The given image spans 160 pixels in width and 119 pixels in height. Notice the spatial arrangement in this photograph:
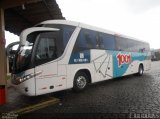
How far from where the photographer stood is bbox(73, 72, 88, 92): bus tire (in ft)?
32.9

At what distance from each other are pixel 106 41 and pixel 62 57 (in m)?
3.88

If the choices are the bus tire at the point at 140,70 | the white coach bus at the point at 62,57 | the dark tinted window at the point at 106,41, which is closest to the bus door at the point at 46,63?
the white coach bus at the point at 62,57

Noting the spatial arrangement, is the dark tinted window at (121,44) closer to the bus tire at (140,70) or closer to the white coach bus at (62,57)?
the white coach bus at (62,57)

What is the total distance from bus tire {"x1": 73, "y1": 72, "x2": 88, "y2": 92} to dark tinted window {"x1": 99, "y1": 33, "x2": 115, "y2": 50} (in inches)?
88.4

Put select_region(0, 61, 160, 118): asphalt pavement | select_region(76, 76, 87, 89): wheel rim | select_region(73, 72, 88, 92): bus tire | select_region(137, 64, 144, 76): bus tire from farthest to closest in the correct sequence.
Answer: select_region(137, 64, 144, 76): bus tire, select_region(76, 76, 87, 89): wheel rim, select_region(73, 72, 88, 92): bus tire, select_region(0, 61, 160, 118): asphalt pavement

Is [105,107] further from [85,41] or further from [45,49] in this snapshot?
[85,41]

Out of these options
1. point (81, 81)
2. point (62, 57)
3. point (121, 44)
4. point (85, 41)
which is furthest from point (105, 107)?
point (121, 44)

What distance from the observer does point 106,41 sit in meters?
12.5

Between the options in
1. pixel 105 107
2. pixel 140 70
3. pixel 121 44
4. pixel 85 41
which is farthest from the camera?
pixel 140 70

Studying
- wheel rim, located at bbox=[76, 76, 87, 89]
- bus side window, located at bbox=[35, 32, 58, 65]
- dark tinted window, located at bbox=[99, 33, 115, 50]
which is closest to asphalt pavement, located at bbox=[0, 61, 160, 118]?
wheel rim, located at bbox=[76, 76, 87, 89]

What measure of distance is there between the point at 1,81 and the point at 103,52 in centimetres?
518

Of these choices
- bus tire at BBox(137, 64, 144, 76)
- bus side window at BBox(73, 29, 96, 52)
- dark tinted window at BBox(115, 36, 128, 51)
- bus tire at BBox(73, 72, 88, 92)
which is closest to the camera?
bus tire at BBox(73, 72, 88, 92)

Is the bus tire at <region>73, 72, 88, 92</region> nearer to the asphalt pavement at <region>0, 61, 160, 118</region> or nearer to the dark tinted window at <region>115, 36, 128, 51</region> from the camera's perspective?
the asphalt pavement at <region>0, 61, 160, 118</region>

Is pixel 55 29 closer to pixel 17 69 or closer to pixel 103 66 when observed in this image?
pixel 17 69
